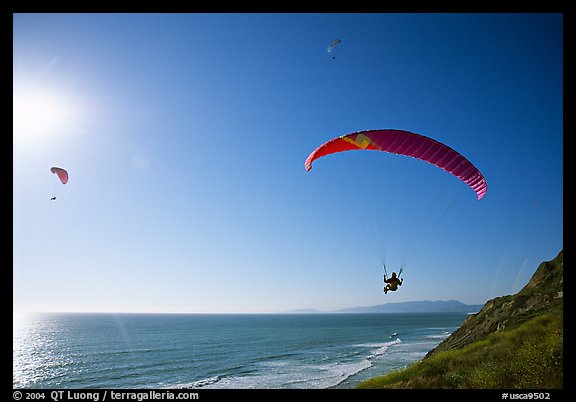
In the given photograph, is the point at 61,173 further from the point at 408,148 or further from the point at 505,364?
the point at 505,364

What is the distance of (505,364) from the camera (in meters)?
6.69

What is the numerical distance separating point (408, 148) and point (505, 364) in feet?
13.6

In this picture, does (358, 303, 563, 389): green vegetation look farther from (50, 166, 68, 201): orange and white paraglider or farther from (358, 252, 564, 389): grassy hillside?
(50, 166, 68, 201): orange and white paraglider

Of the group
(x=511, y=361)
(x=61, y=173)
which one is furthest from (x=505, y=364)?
(x=61, y=173)

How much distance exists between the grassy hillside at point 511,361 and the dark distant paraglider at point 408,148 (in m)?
3.00

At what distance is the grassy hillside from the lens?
19.9ft

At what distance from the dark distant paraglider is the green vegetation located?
3.00 metres

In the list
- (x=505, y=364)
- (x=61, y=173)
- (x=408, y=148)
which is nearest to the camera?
(x=505, y=364)

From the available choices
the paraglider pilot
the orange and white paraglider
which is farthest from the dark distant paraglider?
the orange and white paraglider
